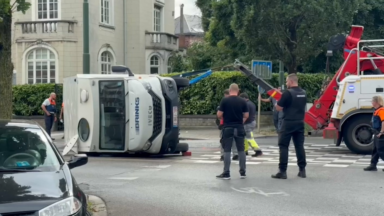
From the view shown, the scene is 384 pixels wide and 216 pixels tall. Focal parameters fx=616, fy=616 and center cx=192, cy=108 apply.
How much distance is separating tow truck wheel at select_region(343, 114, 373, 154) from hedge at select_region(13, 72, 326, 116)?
10.2 meters

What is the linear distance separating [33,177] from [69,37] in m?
26.4

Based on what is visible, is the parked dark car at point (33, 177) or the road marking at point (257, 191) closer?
the parked dark car at point (33, 177)

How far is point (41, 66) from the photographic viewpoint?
32.3 metres

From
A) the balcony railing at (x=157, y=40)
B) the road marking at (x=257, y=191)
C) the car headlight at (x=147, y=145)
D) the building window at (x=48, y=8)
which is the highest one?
the building window at (x=48, y=8)

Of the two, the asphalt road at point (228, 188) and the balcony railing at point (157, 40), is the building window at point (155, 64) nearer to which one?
the balcony railing at point (157, 40)

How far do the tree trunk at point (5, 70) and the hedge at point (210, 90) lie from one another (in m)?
14.1

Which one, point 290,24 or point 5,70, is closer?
point 5,70

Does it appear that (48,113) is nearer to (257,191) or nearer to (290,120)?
(290,120)

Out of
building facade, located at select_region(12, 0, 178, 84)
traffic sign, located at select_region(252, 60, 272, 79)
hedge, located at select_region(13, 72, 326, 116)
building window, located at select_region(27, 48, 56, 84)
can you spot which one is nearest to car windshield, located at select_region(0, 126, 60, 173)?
traffic sign, located at select_region(252, 60, 272, 79)

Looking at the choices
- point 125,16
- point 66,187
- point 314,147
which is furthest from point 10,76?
point 125,16

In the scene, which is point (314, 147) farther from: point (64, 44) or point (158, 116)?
point (64, 44)

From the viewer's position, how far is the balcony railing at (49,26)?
103 ft

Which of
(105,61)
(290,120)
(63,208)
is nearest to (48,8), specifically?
(105,61)

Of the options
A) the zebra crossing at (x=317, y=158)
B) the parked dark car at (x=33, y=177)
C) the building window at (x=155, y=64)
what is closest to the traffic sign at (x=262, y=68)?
the zebra crossing at (x=317, y=158)
